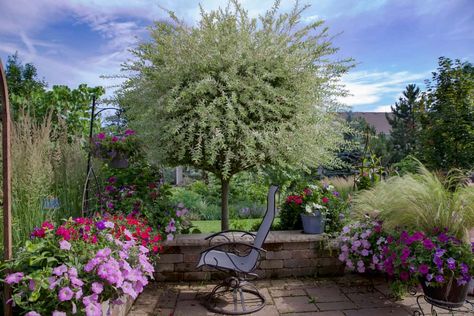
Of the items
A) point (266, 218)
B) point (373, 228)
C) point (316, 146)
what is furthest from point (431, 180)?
point (266, 218)

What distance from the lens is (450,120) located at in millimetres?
8250

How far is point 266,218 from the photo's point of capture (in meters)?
2.99

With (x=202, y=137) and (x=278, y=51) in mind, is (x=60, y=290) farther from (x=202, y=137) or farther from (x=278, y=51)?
(x=278, y=51)

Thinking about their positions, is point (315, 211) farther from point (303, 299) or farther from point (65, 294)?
point (65, 294)

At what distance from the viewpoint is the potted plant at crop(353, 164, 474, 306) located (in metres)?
2.50

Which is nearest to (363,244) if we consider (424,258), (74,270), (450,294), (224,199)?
(424,258)

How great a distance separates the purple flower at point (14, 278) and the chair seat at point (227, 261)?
4.16 ft

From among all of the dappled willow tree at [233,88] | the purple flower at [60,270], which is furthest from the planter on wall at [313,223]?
the purple flower at [60,270]

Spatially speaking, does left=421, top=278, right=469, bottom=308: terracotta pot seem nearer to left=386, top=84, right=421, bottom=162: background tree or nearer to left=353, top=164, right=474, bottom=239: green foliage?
left=353, top=164, right=474, bottom=239: green foliage

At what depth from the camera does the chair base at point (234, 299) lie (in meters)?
2.81

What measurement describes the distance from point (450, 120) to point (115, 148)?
770 centimetres

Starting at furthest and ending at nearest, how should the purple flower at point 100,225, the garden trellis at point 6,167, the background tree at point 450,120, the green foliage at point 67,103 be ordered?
the background tree at point 450,120 → the green foliage at point 67,103 → the purple flower at point 100,225 → the garden trellis at point 6,167

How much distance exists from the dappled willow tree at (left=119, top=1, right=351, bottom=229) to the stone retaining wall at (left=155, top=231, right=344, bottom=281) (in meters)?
0.76

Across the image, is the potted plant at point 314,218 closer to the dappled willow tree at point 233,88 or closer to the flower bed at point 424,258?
the dappled willow tree at point 233,88
